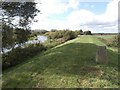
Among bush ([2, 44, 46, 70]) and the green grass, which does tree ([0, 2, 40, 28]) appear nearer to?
bush ([2, 44, 46, 70])

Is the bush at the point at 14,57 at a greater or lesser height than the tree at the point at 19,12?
lesser

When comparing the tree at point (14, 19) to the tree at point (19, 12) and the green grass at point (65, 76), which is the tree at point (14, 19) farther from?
the green grass at point (65, 76)

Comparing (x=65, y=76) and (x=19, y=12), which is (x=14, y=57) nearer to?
(x=19, y=12)

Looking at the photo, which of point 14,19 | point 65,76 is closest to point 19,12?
point 14,19

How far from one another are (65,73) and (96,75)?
181 centimetres

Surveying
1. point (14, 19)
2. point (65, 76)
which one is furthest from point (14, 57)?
point (65, 76)

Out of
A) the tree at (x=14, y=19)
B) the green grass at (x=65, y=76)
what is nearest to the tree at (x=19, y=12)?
the tree at (x=14, y=19)

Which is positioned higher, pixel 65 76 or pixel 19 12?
pixel 19 12

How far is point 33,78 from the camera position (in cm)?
1261

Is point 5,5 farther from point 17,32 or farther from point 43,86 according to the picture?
point 43,86

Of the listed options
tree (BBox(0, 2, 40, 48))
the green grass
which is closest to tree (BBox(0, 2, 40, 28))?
tree (BBox(0, 2, 40, 48))

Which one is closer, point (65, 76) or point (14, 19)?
point (65, 76)

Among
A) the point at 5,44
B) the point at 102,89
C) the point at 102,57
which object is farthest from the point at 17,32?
the point at 102,89

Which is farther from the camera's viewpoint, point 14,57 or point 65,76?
point 14,57
